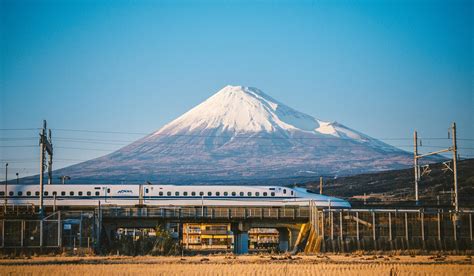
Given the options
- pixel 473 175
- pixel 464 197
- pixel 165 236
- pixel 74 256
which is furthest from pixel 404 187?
pixel 74 256

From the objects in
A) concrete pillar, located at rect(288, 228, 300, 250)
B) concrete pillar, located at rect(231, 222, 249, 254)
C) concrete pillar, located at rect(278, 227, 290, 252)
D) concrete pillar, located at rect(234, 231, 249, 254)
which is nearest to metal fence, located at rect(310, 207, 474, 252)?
concrete pillar, located at rect(288, 228, 300, 250)

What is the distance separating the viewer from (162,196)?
275 ft

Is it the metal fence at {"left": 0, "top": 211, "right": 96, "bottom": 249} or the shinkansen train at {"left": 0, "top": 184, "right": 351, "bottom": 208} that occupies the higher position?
the shinkansen train at {"left": 0, "top": 184, "right": 351, "bottom": 208}

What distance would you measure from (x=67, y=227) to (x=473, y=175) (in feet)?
416

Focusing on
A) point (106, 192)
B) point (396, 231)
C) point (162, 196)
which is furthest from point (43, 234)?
point (162, 196)

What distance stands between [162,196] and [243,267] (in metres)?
45.4

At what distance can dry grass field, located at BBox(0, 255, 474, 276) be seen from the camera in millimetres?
36094

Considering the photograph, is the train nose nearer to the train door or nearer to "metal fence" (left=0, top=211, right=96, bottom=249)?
the train door

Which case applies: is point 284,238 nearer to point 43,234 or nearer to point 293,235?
point 293,235

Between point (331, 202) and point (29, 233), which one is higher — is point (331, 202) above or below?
above

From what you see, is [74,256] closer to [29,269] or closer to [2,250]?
[2,250]

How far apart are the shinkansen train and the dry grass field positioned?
3713 centimetres

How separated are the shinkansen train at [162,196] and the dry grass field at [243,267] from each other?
122ft

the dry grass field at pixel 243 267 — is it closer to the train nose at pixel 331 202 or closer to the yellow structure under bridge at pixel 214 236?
the train nose at pixel 331 202
